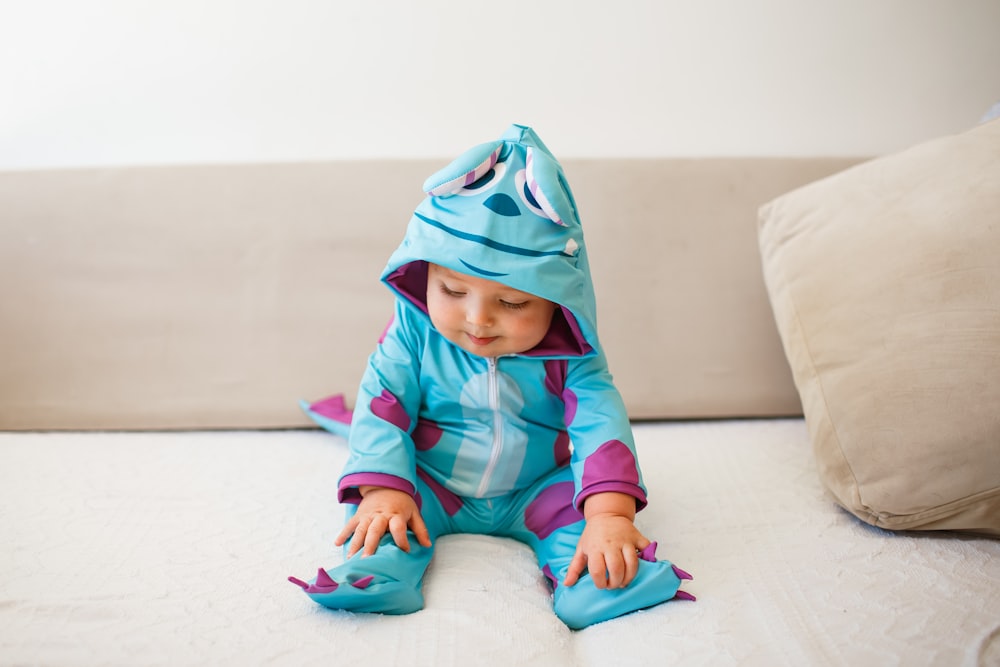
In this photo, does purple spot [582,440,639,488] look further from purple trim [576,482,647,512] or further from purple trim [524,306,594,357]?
purple trim [524,306,594,357]

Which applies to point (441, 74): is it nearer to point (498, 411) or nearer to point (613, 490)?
point (498, 411)

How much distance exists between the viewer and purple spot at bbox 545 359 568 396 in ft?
3.39

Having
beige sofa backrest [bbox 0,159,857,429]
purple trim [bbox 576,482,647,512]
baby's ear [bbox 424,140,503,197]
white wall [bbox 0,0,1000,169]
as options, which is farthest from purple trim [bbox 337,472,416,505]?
white wall [bbox 0,0,1000,169]

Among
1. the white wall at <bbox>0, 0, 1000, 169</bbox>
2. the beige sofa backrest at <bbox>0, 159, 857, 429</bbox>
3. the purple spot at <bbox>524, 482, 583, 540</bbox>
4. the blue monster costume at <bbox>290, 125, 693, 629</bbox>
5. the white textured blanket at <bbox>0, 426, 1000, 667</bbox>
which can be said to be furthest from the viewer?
the white wall at <bbox>0, 0, 1000, 169</bbox>

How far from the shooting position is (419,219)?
96 centimetres

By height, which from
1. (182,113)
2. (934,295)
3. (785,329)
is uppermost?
(182,113)

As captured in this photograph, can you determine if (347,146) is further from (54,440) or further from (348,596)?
(348,596)

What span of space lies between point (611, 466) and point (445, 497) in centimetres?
24

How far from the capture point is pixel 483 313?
2.97ft

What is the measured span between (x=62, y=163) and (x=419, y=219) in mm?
1023

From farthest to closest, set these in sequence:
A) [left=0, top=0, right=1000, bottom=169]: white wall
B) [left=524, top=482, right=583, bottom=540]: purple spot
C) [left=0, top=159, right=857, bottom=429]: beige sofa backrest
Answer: [left=0, top=0, right=1000, bottom=169]: white wall < [left=0, top=159, right=857, bottom=429]: beige sofa backrest < [left=524, top=482, right=583, bottom=540]: purple spot

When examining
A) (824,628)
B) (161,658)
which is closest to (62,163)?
(161,658)

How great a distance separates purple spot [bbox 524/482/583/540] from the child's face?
0.65 ft

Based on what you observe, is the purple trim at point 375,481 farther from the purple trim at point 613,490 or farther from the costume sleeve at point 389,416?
the purple trim at point 613,490
